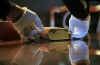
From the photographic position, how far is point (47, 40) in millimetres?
996

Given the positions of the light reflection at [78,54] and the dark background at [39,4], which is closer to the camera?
the light reflection at [78,54]

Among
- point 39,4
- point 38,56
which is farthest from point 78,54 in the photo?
point 39,4

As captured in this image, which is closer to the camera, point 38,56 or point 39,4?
point 38,56

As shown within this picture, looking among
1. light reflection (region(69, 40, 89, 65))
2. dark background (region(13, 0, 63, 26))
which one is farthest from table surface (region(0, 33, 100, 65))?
dark background (region(13, 0, 63, 26))

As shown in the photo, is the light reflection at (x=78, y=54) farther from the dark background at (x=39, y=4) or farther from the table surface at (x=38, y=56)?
the dark background at (x=39, y=4)

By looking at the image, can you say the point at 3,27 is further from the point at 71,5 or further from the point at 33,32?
the point at 71,5

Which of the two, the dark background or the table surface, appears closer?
the table surface

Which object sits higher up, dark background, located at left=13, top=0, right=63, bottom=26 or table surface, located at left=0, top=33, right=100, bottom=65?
dark background, located at left=13, top=0, right=63, bottom=26

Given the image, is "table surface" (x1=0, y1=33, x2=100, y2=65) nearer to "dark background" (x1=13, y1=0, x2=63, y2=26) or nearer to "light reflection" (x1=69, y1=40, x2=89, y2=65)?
"light reflection" (x1=69, y1=40, x2=89, y2=65)

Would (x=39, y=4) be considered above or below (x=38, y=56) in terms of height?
above

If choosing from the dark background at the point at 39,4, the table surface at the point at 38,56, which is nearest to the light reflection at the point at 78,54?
the table surface at the point at 38,56

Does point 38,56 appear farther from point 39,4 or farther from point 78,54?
point 39,4

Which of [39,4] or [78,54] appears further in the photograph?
[39,4]

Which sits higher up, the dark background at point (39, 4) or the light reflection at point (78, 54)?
the dark background at point (39, 4)
